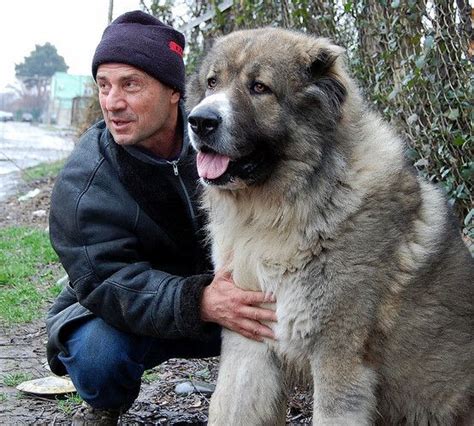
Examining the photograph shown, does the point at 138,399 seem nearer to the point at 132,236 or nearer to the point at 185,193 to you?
the point at 132,236

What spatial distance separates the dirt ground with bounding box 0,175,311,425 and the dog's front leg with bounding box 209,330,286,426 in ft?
2.55

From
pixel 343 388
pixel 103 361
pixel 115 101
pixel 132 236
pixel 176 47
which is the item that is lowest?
pixel 103 361

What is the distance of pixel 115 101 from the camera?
11.0 feet

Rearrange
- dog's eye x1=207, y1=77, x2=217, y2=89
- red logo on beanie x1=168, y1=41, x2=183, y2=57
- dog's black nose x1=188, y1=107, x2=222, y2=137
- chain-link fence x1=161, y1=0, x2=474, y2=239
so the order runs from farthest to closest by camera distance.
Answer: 1. chain-link fence x1=161, y1=0, x2=474, y2=239
2. red logo on beanie x1=168, y1=41, x2=183, y2=57
3. dog's eye x1=207, y1=77, x2=217, y2=89
4. dog's black nose x1=188, y1=107, x2=222, y2=137

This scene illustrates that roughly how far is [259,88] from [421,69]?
148cm

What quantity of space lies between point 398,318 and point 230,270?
2.36 ft

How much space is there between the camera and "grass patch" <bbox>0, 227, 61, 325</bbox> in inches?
228

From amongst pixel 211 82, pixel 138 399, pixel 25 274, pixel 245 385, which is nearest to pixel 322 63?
pixel 211 82

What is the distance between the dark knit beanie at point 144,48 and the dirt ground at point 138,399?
67.7 inches

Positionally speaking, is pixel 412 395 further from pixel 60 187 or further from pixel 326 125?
pixel 60 187

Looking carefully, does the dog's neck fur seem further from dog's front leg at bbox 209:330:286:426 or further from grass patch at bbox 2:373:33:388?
grass patch at bbox 2:373:33:388

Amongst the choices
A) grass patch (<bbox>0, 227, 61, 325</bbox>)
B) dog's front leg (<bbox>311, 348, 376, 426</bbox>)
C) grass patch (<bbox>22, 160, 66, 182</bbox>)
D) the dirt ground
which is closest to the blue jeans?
the dirt ground

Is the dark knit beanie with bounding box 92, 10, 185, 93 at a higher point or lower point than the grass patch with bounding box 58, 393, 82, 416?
higher

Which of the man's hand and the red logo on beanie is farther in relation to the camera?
the red logo on beanie
